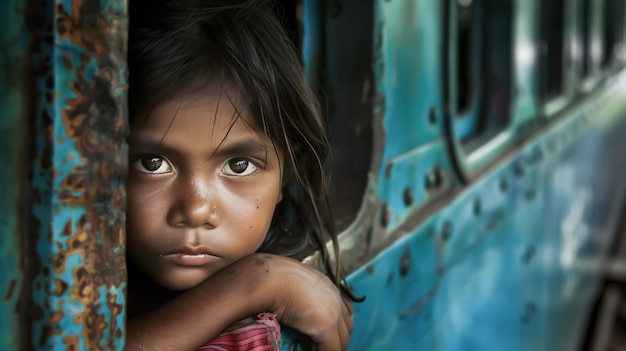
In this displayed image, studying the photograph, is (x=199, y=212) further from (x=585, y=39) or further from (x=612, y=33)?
(x=612, y=33)

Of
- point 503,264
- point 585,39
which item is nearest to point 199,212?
point 503,264

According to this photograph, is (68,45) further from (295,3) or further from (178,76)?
(295,3)

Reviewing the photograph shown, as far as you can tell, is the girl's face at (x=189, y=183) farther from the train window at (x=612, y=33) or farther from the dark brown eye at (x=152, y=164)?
the train window at (x=612, y=33)

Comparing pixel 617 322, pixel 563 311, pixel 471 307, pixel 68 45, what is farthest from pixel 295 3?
pixel 617 322

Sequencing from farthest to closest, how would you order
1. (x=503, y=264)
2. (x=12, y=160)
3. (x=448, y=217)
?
(x=503, y=264) < (x=448, y=217) < (x=12, y=160)

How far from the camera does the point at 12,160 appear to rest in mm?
461

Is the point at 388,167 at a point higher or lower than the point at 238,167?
lower

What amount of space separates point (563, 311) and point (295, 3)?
9.76 ft

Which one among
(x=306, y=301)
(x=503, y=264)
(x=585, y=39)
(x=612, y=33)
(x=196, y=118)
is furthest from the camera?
(x=612, y=33)

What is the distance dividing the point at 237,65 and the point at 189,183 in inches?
4.4

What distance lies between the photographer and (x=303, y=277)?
2.39 feet

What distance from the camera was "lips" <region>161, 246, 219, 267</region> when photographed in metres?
0.62

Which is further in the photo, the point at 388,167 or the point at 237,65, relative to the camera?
the point at 388,167

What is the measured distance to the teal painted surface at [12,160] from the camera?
45 cm
